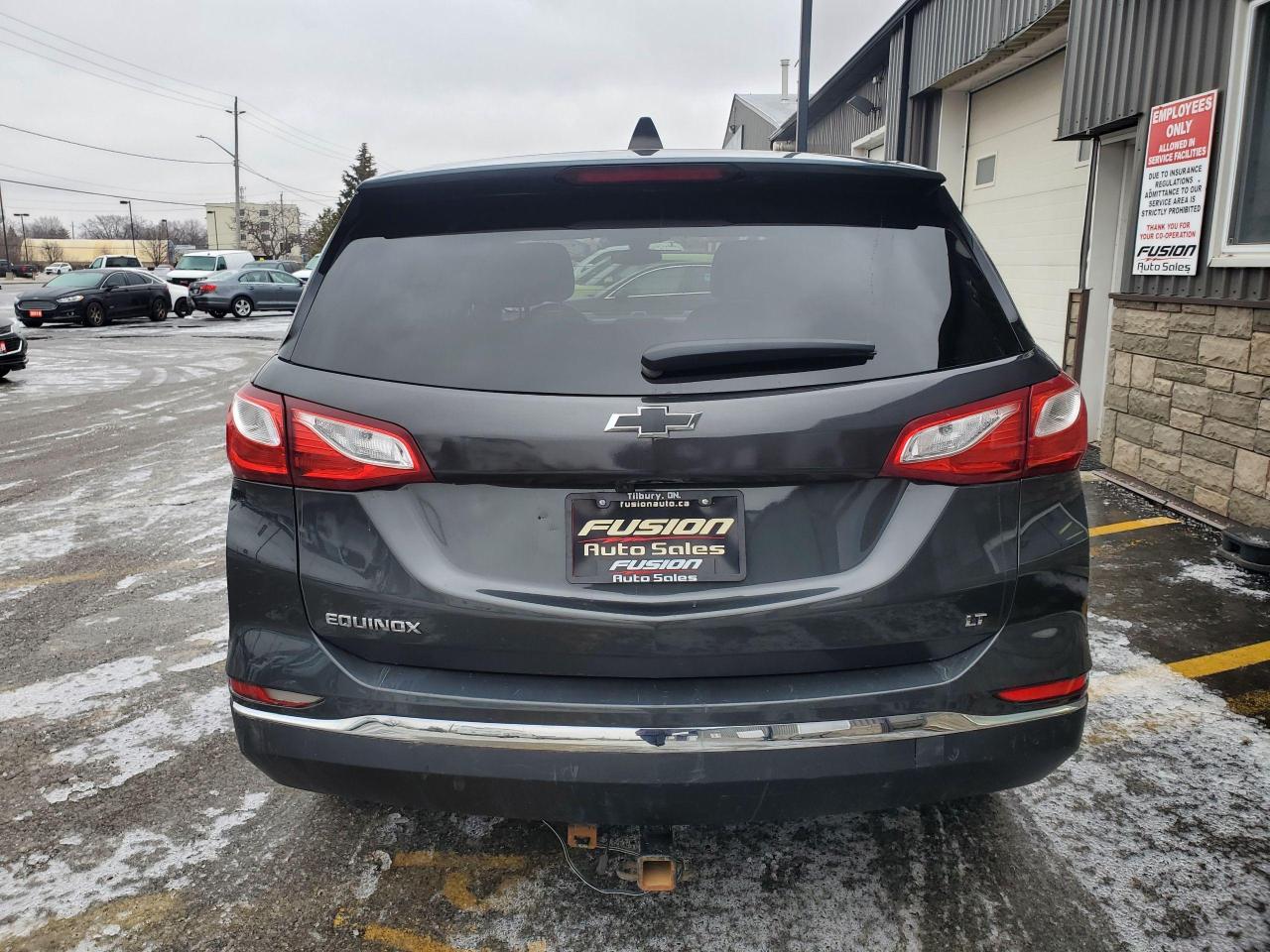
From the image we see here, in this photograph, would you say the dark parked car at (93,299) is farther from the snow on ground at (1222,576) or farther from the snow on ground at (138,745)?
the snow on ground at (1222,576)

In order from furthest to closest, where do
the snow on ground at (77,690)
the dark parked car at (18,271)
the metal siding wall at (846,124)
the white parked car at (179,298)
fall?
the dark parked car at (18,271) → the white parked car at (179,298) → the metal siding wall at (846,124) → the snow on ground at (77,690)

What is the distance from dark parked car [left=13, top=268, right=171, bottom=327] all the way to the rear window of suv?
89.7 ft

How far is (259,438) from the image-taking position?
2.19 meters

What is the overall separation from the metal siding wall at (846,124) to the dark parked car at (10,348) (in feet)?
40.9

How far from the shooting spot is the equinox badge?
199cm

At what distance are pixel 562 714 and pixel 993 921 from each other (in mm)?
1267

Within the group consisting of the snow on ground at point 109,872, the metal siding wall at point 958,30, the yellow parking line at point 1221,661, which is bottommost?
the snow on ground at point 109,872

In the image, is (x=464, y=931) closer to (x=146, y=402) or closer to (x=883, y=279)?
(x=883, y=279)

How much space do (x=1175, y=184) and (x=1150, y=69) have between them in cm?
98

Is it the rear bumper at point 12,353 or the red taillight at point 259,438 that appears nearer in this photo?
the red taillight at point 259,438

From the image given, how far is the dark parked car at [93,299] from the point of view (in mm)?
25172

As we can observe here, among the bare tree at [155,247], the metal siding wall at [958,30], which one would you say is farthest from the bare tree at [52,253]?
the metal siding wall at [958,30]

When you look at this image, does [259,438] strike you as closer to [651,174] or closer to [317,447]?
[317,447]

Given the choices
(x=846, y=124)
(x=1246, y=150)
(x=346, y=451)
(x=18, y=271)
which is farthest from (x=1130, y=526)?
(x=18, y=271)
